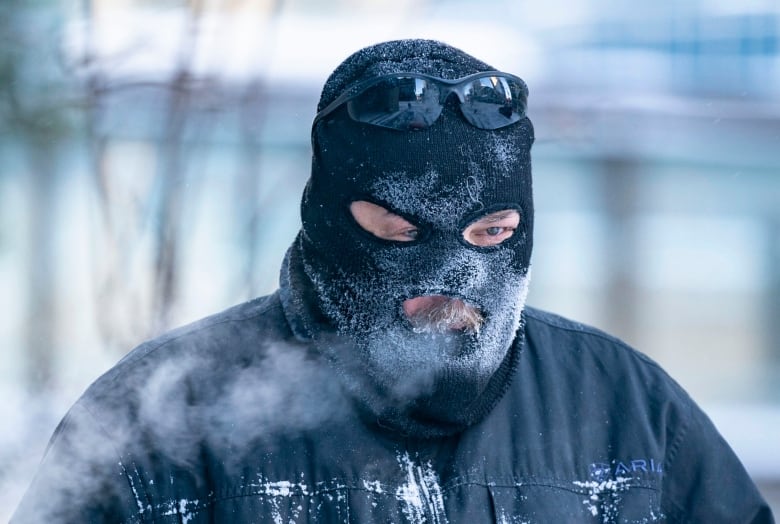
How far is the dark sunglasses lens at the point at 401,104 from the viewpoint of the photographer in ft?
6.75

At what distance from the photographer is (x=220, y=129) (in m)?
3.93

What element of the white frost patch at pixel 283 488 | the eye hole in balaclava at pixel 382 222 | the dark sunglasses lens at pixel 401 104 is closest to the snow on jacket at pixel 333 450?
the white frost patch at pixel 283 488

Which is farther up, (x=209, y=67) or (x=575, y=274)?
(x=209, y=67)

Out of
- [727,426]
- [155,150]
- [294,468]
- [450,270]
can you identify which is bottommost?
[727,426]

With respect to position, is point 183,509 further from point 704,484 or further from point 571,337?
point 704,484

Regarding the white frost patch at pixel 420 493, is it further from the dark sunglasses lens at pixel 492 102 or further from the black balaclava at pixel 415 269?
the dark sunglasses lens at pixel 492 102

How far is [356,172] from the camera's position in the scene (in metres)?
2.07

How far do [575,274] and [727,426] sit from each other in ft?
3.94

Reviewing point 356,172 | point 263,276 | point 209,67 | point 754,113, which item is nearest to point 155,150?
point 209,67

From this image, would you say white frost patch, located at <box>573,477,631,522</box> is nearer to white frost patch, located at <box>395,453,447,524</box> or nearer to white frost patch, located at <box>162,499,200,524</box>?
white frost patch, located at <box>395,453,447,524</box>

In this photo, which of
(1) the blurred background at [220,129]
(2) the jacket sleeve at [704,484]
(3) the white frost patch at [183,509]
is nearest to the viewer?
(3) the white frost patch at [183,509]

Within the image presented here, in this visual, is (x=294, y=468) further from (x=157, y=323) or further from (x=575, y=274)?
(x=575, y=274)

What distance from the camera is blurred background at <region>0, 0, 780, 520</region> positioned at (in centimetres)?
382

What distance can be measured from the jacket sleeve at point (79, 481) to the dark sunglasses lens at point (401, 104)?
851 millimetres
